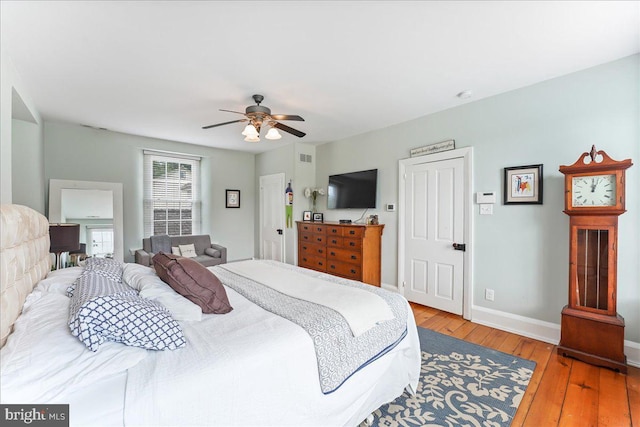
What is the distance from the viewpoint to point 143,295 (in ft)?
4.99

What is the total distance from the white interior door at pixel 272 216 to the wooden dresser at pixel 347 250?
92cm

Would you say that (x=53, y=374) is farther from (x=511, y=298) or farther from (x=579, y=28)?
(x=511, y=298)

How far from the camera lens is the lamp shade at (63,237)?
2.57m

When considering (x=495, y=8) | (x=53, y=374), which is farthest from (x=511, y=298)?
(x=53, y=374)

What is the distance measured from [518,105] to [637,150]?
1.01 metres

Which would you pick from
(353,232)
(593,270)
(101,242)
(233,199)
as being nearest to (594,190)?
(593,270)

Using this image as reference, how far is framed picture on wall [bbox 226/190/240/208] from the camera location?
5.76 meters

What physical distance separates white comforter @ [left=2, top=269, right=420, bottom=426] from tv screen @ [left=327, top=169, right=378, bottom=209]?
3018 millimetres

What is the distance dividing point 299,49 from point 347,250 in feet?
8.85

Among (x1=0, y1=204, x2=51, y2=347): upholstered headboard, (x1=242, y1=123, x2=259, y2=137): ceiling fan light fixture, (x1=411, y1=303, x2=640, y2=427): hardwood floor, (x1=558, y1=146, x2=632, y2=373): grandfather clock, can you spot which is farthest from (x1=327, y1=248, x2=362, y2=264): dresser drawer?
(x1=0, y1=204, x2=51, y2=347): upholstered headboard

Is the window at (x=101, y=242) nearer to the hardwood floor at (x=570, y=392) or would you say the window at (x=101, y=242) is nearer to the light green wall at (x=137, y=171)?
the light green wall at (x=137, y=171)

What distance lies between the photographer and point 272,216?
5.63 m
